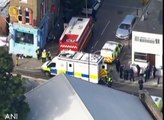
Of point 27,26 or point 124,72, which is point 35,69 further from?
point 124,72

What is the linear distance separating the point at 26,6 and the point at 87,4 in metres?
7.46

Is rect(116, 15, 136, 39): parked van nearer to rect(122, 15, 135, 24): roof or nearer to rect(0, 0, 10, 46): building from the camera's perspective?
rect(122, 15, 135, 24): roof

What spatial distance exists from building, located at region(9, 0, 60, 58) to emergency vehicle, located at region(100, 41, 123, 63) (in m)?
4.89

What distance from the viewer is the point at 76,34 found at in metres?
55.7

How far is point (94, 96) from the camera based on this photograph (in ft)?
150

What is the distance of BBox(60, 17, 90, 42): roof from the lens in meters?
55.6

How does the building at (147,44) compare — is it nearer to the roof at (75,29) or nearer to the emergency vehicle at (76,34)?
the emergency vehicle at (76,34)

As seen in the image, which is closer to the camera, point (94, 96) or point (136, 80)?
point (94, 96)

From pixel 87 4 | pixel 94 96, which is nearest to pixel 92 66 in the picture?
pixel 94 96

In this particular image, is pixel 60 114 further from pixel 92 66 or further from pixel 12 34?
pixel 12 34

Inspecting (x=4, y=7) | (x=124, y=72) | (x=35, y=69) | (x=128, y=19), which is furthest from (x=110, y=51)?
(x=4, y=7)

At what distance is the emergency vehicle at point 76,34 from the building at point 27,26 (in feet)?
6.23

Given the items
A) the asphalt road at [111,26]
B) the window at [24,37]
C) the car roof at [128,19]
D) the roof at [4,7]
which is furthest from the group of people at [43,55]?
the car roof at [128,19]

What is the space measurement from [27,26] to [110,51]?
6.27 meters
